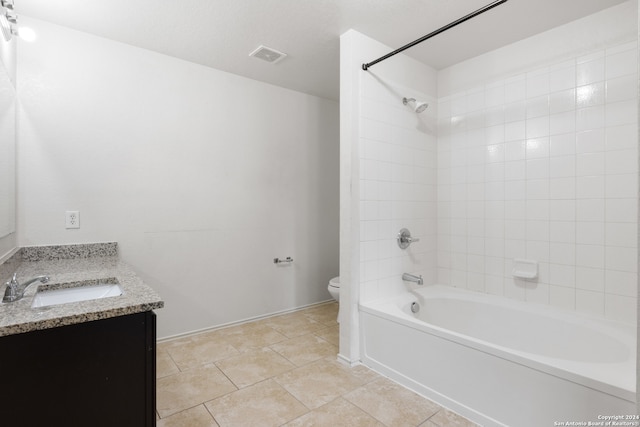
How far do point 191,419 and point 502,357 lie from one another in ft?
5.24

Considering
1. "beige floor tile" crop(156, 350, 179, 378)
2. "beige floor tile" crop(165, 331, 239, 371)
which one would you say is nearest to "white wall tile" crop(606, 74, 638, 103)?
"beige floor tile" crop(165, 331, 239, 371)

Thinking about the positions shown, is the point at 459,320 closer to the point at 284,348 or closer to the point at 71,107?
the point at 284,348

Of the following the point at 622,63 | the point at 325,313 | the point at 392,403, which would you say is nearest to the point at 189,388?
the point at 392,403

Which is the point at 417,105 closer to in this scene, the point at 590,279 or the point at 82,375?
the point at 590,279

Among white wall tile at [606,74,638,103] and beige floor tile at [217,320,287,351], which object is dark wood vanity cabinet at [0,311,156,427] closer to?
beige floor tile at [217,320,287,351]

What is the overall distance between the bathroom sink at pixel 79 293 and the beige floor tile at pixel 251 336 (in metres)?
1.16

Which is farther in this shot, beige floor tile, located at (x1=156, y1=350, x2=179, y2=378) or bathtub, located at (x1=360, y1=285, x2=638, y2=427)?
beige floor tile, located at (x1=156, y1=350, x2=179, y2=378)

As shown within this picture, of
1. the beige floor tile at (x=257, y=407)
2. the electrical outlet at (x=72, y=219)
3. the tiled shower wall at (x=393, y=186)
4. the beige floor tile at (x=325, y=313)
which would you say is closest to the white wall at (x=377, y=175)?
the tiled shower wall at (x=393, y=186)

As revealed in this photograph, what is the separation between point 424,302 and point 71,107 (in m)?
2.96

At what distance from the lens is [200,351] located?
244cm

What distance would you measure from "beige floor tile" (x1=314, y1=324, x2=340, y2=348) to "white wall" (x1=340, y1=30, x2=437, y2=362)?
1.04 ft

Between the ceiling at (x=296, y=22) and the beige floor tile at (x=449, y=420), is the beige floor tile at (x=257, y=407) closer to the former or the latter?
the beige floor tile at (x=449, y=420)

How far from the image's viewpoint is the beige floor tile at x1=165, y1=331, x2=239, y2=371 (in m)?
2.28

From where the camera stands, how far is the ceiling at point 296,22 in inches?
77.2
